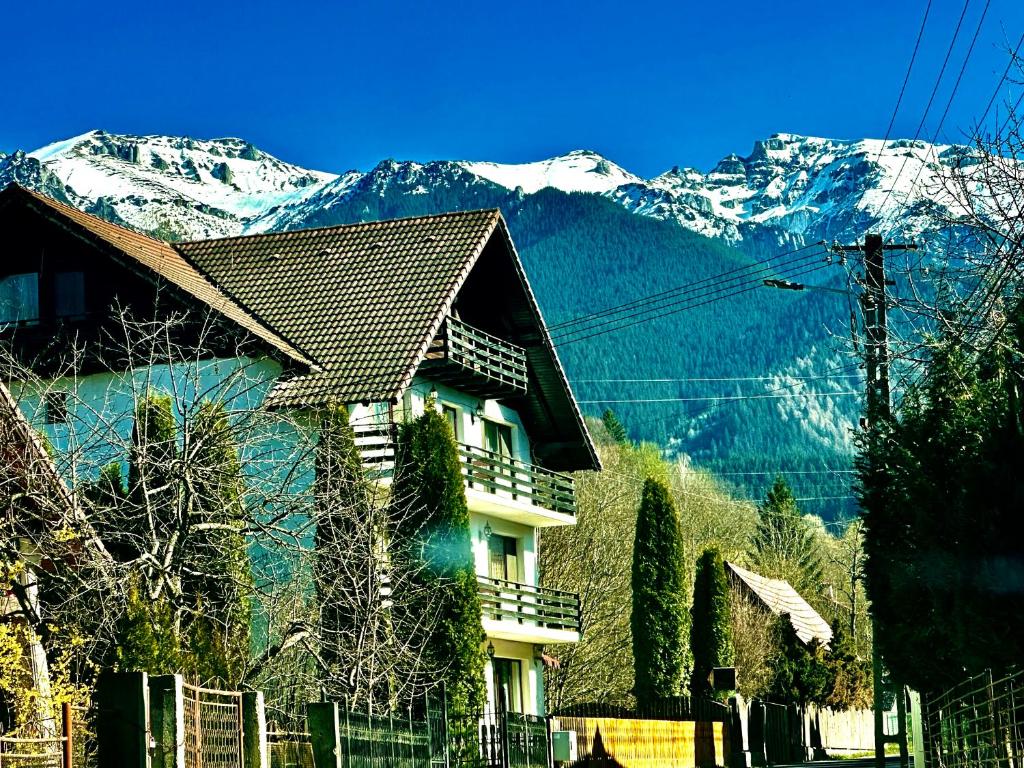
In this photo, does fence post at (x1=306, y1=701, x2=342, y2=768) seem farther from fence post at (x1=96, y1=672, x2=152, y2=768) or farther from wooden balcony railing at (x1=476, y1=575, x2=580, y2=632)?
wooden balcony railing at (x1=476, y1=575, x2=580, y2=632)

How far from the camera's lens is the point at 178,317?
33.8 meters

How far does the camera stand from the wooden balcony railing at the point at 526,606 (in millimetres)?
37844

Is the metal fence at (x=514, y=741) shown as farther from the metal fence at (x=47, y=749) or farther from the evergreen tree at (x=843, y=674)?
the evergreen tree at (x=843, y=674)

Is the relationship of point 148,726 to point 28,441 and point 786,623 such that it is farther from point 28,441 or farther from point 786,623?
point 786,623

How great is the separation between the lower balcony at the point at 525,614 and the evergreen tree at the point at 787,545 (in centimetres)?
4393

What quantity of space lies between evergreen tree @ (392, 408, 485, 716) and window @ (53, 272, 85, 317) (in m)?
8.20

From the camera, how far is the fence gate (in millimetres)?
15750

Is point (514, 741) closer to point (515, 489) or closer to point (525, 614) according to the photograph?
point (525, 614)

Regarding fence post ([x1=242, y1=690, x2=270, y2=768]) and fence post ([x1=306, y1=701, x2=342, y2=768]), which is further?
fence post ([x1=306, y1=701, x2=342, y2=768])

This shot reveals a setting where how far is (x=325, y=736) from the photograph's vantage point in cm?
2059

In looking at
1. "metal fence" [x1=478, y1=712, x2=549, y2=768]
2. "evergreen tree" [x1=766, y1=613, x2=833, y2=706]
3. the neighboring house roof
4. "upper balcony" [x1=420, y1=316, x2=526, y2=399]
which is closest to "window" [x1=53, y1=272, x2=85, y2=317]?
"upper balcony" [x1=420, y1=316, x2=526, y2=399]

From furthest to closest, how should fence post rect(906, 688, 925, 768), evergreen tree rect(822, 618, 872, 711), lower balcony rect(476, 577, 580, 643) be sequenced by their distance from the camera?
evergreen tree rect(822, 618, 872, 711) < lower balcony rect(476, 577, 580, 643) < fence post rect(906, 688, 925, 768)

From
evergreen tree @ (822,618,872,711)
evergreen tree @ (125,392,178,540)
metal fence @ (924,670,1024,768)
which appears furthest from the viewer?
evergreen tree @ (822,618,872,711)

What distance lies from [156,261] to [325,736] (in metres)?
17.9
